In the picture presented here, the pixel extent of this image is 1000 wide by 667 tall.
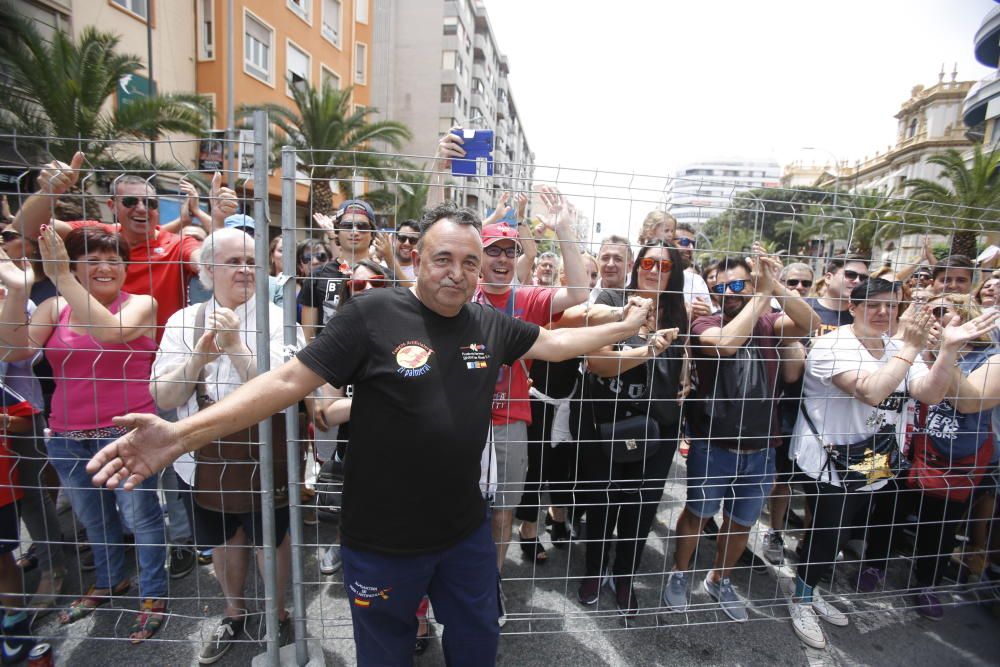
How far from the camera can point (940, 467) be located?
9.57 ft

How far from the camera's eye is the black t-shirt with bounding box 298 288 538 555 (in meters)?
1.67

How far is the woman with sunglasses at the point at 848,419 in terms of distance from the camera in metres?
2.58

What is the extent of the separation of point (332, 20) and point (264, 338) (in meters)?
24.7

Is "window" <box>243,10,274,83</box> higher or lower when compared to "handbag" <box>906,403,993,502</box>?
higher

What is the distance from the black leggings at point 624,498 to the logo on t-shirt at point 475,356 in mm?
1206

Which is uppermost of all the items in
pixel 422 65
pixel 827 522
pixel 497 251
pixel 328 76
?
pixel 422 65

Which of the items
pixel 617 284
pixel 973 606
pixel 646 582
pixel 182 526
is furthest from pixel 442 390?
pixel 973 606

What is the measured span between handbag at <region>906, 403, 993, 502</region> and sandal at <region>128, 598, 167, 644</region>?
4.29 meters

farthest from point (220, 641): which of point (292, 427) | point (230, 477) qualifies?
point (292, 427)

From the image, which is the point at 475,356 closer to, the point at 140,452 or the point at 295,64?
the point at 140,452

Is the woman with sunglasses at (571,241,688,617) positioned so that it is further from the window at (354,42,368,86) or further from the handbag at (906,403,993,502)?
the window at (354,42,368,86)

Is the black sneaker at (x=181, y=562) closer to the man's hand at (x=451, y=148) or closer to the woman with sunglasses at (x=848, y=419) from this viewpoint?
the man's hand at (x=451, y=148)

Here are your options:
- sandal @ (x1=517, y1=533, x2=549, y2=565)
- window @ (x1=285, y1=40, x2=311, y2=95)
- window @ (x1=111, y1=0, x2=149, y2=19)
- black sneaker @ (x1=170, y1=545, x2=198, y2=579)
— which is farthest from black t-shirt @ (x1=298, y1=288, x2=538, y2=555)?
window @ (x1=285, y1=40, x2=311, y2=95)

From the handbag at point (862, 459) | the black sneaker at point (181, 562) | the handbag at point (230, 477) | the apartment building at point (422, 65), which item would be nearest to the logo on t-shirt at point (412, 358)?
the handbag at point (230, 477)
